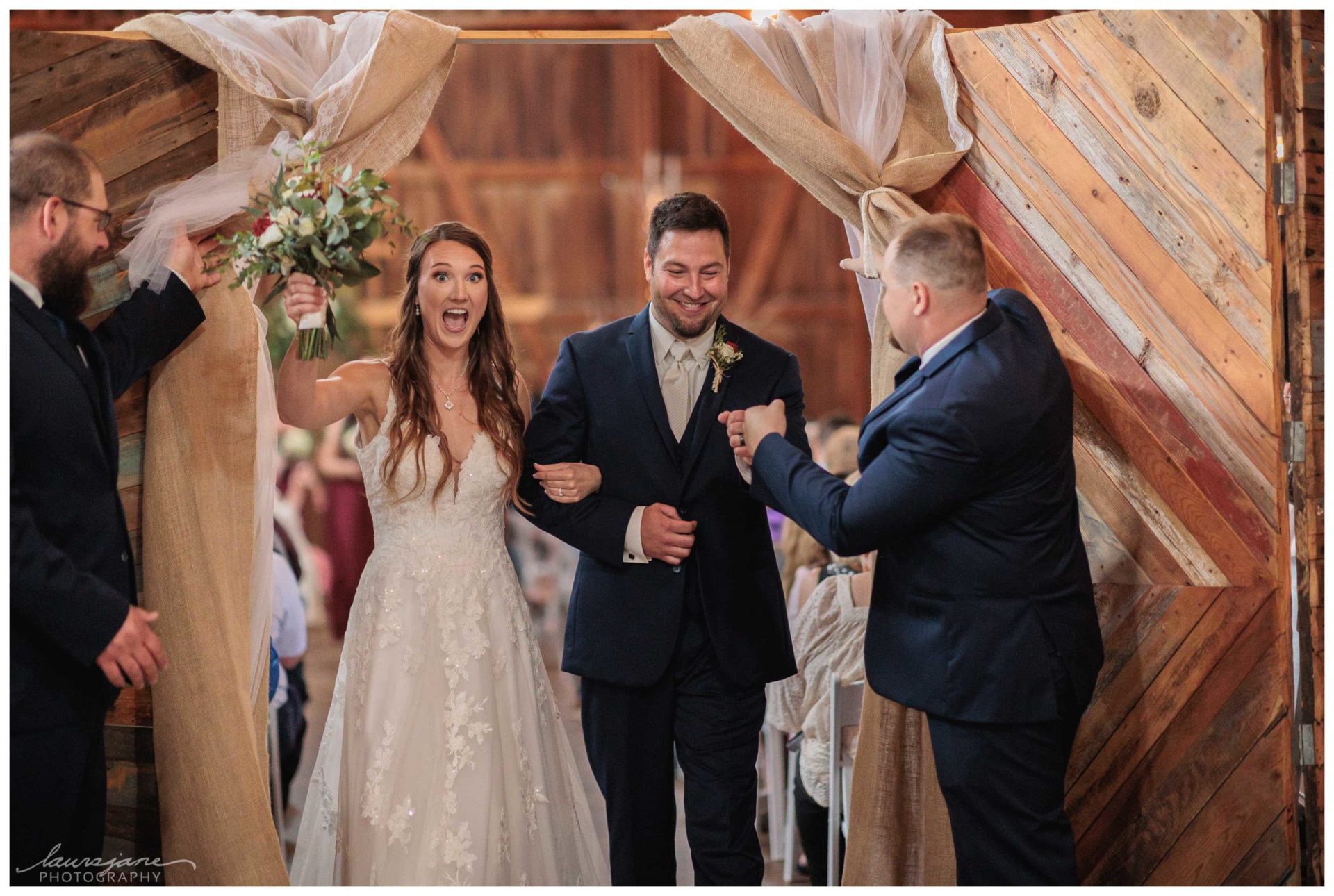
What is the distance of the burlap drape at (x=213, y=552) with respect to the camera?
2.97 meters

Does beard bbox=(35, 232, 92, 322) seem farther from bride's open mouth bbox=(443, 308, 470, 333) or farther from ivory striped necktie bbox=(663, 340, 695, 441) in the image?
ivory striped necktie bbox=(663, 340, 695, 441)

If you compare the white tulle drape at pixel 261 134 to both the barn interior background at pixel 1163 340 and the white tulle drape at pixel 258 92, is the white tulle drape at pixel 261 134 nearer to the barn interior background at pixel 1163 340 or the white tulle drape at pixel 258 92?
the white tulle drape at pixel 258 92

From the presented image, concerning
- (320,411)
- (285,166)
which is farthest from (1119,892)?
(285,166)

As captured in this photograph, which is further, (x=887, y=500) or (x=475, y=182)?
(x=475, y=182)

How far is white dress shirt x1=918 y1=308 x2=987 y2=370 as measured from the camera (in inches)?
105

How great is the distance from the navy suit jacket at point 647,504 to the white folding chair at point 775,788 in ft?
5.02

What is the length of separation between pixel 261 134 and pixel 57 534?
1.22 meters

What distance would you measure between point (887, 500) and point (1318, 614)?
1115 millimetres

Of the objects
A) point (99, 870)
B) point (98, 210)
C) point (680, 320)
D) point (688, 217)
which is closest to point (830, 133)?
point (688, 217)

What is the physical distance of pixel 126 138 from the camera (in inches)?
118

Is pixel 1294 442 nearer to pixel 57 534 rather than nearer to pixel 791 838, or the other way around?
pixel 791 838

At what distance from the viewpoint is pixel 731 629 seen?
10.2ft

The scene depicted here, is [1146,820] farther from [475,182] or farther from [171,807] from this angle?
[475,182]

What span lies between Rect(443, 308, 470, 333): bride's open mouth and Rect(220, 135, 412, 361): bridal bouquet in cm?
36
